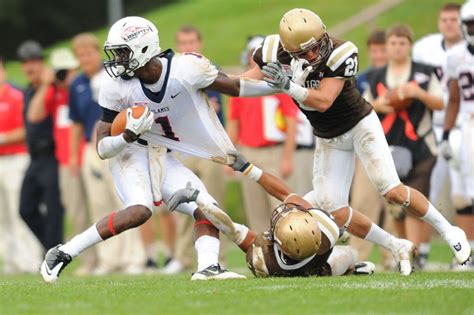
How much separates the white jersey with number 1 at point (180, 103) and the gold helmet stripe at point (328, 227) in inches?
31.3

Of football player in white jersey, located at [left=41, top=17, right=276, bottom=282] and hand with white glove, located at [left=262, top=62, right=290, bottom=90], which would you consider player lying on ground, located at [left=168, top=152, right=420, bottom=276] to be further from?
hand with white glove, located at [left=262, top=62, right=290, bottom=90]

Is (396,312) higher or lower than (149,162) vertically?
lower

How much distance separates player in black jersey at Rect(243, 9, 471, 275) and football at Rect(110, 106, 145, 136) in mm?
802

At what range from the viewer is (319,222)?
8.34m

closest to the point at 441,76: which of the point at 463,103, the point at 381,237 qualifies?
the point at 463,103

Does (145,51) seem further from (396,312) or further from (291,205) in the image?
(396,312)

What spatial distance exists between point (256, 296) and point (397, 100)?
4.05 meters

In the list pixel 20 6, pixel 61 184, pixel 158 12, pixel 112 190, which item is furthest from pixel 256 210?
pixel 20 6

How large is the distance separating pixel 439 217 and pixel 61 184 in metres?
5.28

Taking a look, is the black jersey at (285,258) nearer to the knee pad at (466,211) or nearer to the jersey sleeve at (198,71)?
the jersey sleeve at (198,71)

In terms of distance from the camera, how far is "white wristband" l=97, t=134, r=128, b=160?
8.35m

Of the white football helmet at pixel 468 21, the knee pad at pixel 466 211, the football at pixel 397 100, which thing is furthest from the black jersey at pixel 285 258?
the knee pad at pixel 466 211

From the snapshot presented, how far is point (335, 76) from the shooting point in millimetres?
8516

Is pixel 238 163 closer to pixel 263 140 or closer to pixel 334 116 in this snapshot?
pixel 334 116
